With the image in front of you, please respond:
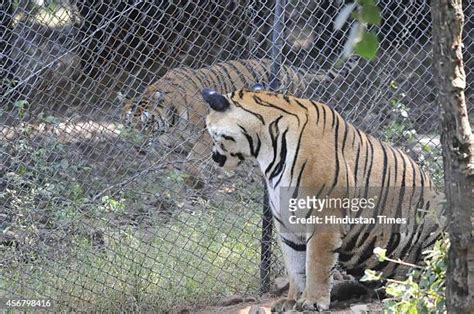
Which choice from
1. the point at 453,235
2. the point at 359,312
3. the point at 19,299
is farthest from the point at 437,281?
the point at 19,299

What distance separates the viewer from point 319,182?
4477 mm

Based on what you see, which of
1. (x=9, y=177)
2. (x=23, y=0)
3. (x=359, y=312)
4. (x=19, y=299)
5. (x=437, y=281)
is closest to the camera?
(x=437, y=281)

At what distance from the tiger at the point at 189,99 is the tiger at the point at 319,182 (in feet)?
4.90

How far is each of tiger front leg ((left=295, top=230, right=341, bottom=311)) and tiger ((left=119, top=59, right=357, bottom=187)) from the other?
1.84 metres

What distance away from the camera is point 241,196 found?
5.96 metres

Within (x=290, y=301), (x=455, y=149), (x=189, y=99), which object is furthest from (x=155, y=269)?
(x=455, y=149)

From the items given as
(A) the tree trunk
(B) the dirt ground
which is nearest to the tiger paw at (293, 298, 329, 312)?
(B) the dirt ground

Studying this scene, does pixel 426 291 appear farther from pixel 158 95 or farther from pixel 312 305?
pixel 158 95

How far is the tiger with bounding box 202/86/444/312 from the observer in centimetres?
449

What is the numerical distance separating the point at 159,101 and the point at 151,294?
8.59ft

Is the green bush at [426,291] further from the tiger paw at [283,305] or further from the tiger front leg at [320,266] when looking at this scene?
the tiger paw at [283,305]

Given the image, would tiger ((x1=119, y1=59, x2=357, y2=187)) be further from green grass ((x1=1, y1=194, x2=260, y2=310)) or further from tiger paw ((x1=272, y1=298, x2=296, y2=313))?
tiger paw ((x1=272, y1=298, x2=296, y2=313))

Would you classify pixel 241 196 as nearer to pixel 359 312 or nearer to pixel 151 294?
pixel 151 294

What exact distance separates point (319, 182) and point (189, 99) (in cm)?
341
